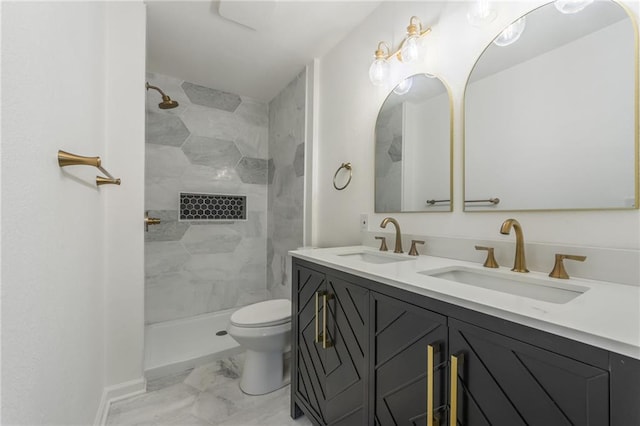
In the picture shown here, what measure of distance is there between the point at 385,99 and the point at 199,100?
1.96m

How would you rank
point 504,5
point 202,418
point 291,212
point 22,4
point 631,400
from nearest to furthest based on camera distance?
point 631,400 → point 22,4 → point 504,5 → point 202,418 → point 291,212

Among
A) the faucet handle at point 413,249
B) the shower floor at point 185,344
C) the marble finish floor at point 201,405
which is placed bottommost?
the marble finish floor at point 201,405

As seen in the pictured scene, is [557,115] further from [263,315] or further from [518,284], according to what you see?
[263,315]

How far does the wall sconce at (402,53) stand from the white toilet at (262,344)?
1.53 m

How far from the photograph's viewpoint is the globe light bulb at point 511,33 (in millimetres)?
990

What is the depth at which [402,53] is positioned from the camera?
4.50ft

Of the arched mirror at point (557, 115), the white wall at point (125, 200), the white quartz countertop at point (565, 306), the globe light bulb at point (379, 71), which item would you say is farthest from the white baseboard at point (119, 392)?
the globe light bulb at point (379, 71)

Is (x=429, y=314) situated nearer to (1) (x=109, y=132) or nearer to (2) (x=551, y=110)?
(2) (x=551, y=110)

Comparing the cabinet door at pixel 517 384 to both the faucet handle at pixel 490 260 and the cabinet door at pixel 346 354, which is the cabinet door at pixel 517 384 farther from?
the faucet handle at pixel 490 260

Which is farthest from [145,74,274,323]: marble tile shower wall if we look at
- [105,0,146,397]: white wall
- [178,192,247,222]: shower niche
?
[105,0,146,397]: white wall

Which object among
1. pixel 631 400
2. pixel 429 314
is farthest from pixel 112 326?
pixel 631 400

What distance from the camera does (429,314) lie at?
2.30 ft

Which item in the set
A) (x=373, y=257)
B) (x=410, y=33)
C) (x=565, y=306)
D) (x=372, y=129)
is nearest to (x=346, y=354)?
(x=373, y=257)

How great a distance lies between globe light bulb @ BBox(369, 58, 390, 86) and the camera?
1490mm
